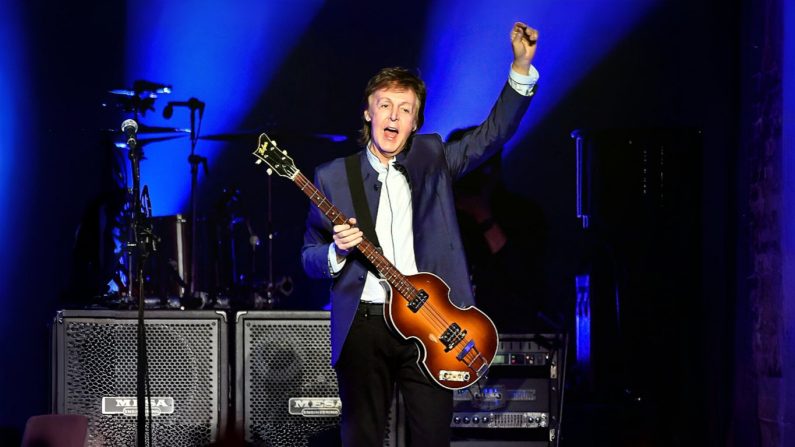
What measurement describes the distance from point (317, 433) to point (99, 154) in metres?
2.40

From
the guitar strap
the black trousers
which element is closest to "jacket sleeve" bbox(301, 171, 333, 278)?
the guitar strap

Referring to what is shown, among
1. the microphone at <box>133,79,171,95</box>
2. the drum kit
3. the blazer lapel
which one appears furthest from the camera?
the microphone at <box>133,79,171,95</box>

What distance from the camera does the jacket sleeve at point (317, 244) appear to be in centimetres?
388

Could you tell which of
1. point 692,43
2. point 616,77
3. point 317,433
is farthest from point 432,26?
point 317,433

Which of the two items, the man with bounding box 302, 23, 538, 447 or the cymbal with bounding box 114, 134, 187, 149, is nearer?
the man with bounding box 302, 23, 538, 447

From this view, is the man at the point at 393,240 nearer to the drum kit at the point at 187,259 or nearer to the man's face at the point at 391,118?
the man's face at the point at 391,118

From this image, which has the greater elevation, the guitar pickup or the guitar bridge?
the guitar pickup

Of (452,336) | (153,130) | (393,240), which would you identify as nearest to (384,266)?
(393,240)

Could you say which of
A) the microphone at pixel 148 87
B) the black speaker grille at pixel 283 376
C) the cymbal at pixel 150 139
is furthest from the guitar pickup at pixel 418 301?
the cymbal at pixel 150 139

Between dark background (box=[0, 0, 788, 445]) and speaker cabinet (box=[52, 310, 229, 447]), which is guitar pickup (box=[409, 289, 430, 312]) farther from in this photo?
dark background (box=[0, 0, 788, 445])

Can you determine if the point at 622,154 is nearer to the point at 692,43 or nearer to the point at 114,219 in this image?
the point at 692,43

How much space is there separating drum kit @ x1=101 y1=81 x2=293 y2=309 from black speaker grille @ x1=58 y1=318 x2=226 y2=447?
20 cm

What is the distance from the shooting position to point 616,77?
20.4 ft

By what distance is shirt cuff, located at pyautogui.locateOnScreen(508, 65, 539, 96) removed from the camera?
13.0 feet
